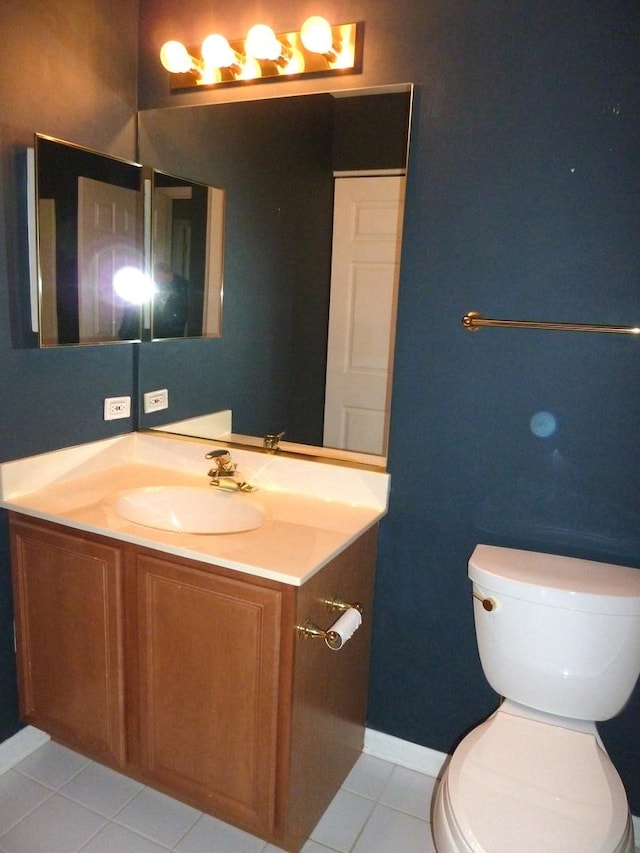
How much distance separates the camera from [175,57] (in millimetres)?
1874

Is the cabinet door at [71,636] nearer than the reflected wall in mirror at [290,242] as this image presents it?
Yes

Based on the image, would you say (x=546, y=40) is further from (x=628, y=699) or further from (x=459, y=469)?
(x=628, y=699)

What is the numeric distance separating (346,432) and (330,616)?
1.89ft

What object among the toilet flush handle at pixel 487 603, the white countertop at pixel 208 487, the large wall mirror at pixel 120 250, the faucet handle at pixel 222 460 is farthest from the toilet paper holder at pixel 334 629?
the large wall mirror at pixel 120 250

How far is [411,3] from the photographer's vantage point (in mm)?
1643

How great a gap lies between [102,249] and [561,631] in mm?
1665

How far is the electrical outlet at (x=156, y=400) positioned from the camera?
221 centimetres

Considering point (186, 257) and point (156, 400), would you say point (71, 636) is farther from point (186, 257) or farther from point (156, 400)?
point (186, 257)

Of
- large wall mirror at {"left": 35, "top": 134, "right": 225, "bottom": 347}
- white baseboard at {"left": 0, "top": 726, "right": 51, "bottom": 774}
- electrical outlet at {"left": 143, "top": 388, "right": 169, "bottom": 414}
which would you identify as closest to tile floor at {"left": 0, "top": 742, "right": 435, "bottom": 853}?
white baseboard at {"left": 0, "top": 726, "right": 51, "bottom": 774}

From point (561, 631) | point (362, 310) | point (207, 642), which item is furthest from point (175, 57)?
point (561, 631)

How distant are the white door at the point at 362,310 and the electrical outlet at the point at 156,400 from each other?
63 centimetres

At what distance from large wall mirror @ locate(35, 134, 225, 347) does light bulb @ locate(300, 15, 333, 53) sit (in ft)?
→ 1.80

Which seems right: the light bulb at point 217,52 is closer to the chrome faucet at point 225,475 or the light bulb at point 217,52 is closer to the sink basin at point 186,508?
the chrome faucet at point 225,475

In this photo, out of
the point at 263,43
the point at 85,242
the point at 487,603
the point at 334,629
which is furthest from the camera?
the point at 85,242
